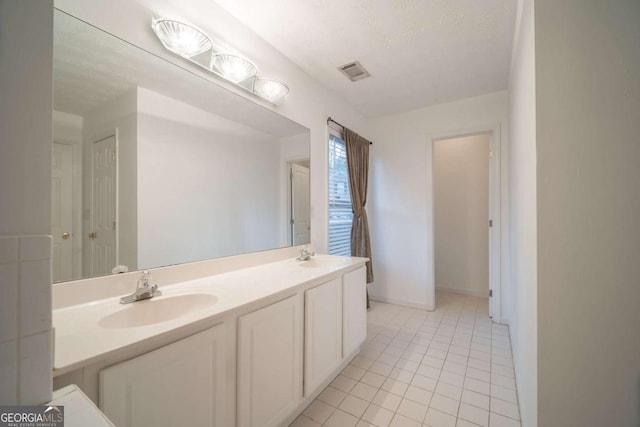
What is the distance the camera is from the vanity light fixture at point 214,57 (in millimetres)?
1213

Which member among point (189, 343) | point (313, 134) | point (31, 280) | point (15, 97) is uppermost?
point (313, 134)

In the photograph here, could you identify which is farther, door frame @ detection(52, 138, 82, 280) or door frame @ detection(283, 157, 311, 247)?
door frame @ detection(283, 157, 311, 247)

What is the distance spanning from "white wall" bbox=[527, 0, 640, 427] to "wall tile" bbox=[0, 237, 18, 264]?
1546 mm

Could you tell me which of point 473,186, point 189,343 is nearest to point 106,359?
point 189,343

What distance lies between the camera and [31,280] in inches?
19.8

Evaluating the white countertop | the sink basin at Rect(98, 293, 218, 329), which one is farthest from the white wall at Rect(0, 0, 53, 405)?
the sink basin at Rect(98, 293, 218, 329)

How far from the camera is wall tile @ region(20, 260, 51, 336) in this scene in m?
0.49

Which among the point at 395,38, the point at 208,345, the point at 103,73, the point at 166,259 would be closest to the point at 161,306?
the point at 166,259

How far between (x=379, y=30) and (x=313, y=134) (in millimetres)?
936

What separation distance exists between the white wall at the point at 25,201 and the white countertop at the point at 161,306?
0.10 metres

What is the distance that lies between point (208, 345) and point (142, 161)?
3.10 feet

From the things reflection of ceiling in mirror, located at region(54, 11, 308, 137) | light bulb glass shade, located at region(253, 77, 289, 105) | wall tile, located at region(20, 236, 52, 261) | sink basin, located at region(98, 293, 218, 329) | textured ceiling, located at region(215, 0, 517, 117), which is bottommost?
sink basin, located at region(98, 293, 218, 329)

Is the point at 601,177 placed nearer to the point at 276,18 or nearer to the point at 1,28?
the point at 1,28

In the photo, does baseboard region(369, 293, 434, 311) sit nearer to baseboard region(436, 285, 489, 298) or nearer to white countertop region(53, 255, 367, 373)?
baseboard region(436, 285, 489, 298)
